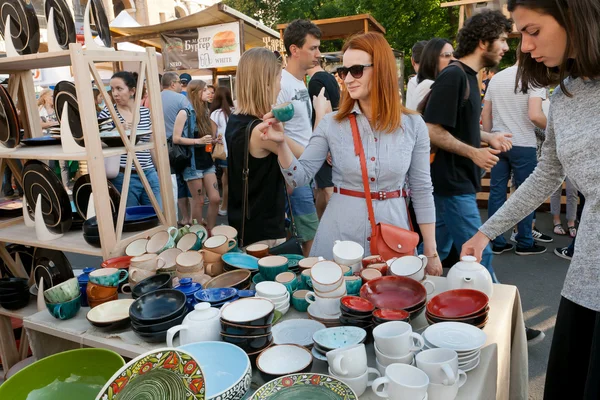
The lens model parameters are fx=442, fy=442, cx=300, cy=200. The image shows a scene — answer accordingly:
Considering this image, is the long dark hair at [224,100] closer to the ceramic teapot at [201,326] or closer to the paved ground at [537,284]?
the paved ground at [537,284]

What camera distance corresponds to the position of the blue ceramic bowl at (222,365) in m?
1.11

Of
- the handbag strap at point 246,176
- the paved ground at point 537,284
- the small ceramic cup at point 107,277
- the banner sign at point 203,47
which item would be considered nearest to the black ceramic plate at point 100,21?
the handbag strap at point 246,176

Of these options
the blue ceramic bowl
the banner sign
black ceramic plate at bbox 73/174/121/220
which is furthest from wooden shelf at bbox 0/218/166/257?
the banner sign

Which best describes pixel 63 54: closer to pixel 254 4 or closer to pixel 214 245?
pixel 214 245

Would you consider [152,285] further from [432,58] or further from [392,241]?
[432,58]

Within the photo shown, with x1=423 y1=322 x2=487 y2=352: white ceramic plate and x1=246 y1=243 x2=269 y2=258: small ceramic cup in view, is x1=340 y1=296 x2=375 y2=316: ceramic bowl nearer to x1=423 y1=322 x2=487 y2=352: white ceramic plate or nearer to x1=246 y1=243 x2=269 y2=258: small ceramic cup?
x1=423 y1=322 x2=487 y2=352: white ceramic plate

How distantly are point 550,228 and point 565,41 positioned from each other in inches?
173

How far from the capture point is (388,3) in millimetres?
17938

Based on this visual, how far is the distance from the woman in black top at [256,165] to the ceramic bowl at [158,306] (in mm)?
985

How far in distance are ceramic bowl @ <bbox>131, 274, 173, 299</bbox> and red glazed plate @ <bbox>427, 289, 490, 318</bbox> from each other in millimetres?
972

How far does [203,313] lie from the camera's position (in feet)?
4.37

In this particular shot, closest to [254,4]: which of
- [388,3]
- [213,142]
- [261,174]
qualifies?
[388,3]

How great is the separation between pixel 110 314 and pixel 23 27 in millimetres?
1578

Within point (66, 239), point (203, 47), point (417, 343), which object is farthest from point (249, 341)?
point (203, 47)
